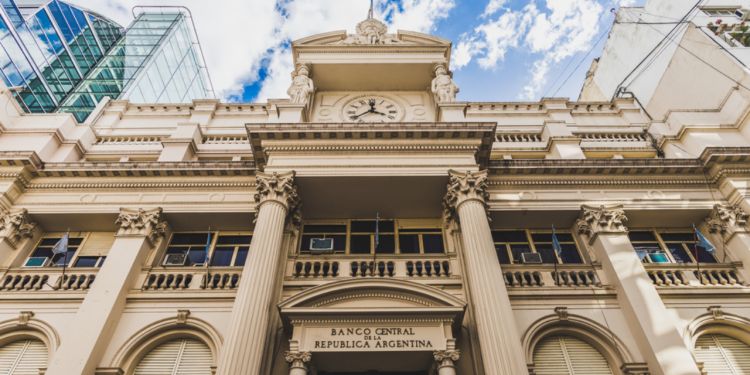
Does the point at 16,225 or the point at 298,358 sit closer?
the point at 298,358

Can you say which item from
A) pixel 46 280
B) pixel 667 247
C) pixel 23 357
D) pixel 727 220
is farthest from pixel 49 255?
pixel 727 220

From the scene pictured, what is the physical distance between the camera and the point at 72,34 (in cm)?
3516

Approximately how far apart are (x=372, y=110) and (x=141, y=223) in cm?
871

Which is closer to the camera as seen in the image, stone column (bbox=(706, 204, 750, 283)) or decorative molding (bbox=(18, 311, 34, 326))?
decorative molding (bbox=(18, 311, 34, 326))

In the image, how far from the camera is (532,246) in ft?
43.3

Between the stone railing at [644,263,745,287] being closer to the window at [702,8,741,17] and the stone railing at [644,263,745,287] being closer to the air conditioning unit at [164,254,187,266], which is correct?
the air conditioning unit at [164,254,187,266]

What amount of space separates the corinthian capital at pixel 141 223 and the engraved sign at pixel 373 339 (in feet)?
19.6

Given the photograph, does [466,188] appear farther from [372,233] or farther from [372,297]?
[372,297]

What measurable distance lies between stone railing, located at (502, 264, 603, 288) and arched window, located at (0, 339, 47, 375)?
1197 centimetres

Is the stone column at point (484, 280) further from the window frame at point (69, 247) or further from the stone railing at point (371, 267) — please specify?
the window frame at point (69, 247)

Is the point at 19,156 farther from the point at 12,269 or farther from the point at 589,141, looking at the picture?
the point at 589,141

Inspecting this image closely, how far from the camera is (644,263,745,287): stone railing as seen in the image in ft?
37.9

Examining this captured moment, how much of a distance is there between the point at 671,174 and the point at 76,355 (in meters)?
17.1

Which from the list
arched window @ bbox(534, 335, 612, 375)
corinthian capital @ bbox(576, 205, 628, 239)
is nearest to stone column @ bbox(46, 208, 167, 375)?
arched window @ bbox(534, 335, 612, 375)
